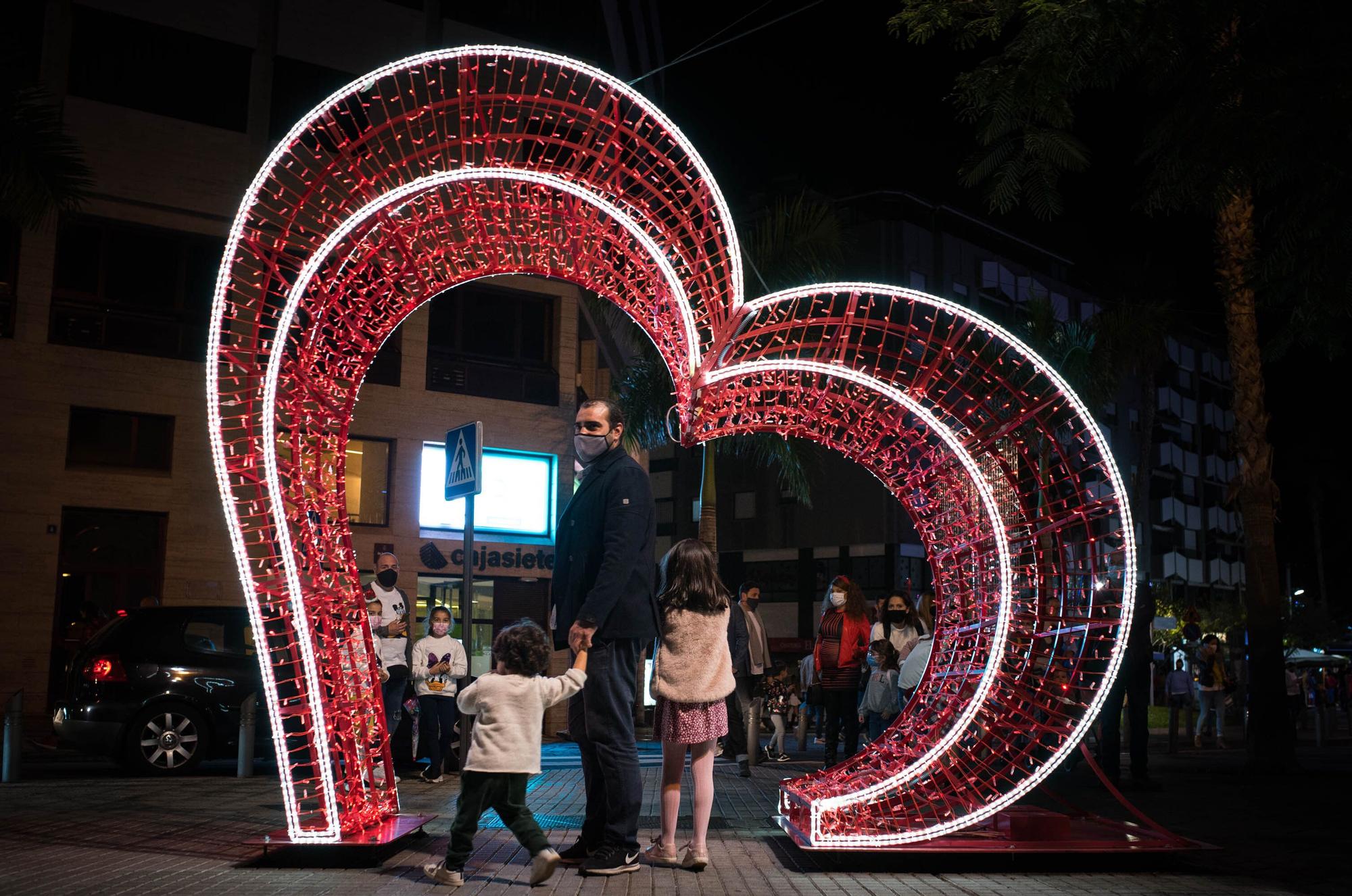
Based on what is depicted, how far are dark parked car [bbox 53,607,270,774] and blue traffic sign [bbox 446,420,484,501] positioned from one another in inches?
123

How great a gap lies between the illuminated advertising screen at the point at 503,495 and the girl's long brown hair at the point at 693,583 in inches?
696

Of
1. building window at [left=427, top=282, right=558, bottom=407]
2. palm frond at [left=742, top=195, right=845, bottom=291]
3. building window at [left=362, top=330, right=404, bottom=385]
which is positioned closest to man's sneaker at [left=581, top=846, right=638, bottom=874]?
palm frond at [left=742, top=195, right=845, bottom=291]

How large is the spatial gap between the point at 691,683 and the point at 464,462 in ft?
17.4

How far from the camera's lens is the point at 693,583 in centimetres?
686

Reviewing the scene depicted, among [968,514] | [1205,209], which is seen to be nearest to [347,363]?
[968,514]

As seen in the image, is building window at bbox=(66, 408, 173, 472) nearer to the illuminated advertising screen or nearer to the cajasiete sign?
the illuminated advertising screen

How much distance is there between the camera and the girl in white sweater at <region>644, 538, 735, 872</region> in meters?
6.70

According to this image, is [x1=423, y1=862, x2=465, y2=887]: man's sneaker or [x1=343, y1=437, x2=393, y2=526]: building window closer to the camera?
[x1=423, y1=862, x2=465, y2=887]: man's sneaker

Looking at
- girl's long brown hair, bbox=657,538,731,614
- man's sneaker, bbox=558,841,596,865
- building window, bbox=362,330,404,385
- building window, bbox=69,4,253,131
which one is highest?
building window, bbox=69,4,253,131

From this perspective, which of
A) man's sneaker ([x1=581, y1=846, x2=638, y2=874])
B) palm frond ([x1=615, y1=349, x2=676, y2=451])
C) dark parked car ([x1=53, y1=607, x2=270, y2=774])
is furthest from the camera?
palm frond ([x1=615, y1=349, x2=676, y2=451])

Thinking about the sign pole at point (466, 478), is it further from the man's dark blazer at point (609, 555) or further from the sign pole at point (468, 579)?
the man's dark blazer at point (609, 555)

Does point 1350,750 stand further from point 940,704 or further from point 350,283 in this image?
point 350,283

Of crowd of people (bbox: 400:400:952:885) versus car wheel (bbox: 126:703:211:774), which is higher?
crowd of people (bbox: 400:400:952:885)

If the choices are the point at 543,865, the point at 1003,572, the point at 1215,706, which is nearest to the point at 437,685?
the point at 543,865
